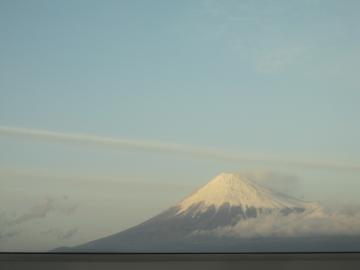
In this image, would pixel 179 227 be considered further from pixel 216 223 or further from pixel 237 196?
pixel 237 196

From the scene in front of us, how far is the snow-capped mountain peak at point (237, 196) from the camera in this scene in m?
2.70

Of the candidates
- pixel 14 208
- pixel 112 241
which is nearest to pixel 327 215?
pixel 112 241

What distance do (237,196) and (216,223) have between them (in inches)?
11.2

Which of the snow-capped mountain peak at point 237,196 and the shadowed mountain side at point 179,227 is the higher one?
the snow-capped mountain peak at point 237,196

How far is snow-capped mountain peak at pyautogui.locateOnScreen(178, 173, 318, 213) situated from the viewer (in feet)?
8.85

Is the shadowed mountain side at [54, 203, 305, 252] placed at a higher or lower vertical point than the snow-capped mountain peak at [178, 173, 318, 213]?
lower

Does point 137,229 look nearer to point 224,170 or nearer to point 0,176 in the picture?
point 224,170

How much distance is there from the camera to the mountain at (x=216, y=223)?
271 centimetres

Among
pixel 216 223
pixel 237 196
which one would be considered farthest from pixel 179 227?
pixel 237 196

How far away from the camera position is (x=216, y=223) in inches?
108

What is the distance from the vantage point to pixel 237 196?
107 inches

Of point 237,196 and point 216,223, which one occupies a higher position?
point 237,196

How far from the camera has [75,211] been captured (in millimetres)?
2707

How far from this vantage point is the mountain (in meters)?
2.71
